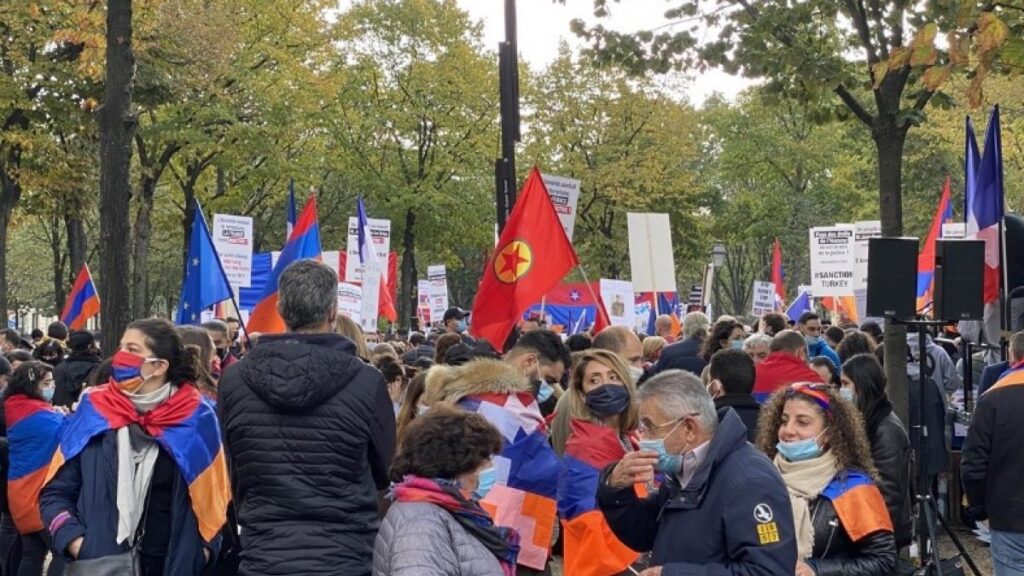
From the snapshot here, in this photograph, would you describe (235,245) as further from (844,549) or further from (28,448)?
(844,549)

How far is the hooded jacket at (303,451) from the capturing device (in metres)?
4.89

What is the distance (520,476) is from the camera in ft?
19.6

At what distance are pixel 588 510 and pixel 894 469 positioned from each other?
183 cm

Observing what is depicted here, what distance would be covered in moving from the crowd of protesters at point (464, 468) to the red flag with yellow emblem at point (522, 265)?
3.41 m

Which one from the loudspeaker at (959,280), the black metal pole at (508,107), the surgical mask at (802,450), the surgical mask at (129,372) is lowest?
the surgical mask at (802,450)

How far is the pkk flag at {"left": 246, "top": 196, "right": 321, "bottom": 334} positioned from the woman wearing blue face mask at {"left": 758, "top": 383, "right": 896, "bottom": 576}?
6.82m

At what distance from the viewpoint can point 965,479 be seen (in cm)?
725

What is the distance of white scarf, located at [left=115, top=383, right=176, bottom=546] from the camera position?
18.3ft

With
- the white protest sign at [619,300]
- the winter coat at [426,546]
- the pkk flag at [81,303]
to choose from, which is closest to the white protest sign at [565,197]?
the white protest sign at [619,300]

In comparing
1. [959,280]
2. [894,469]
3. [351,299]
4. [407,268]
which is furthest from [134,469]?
[407,268]

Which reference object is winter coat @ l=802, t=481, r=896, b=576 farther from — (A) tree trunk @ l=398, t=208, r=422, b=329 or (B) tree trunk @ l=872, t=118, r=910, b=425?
(A) tree trunk @ l=398, t=208, r=422, b=329

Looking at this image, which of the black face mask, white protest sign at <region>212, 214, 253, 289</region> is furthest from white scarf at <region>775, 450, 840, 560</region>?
white protest sign at <region>212, 214, 253, 289</region>

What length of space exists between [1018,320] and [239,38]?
22.6 m

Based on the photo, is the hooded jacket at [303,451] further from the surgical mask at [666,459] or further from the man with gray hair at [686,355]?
the man with gray hair at [686,355]
